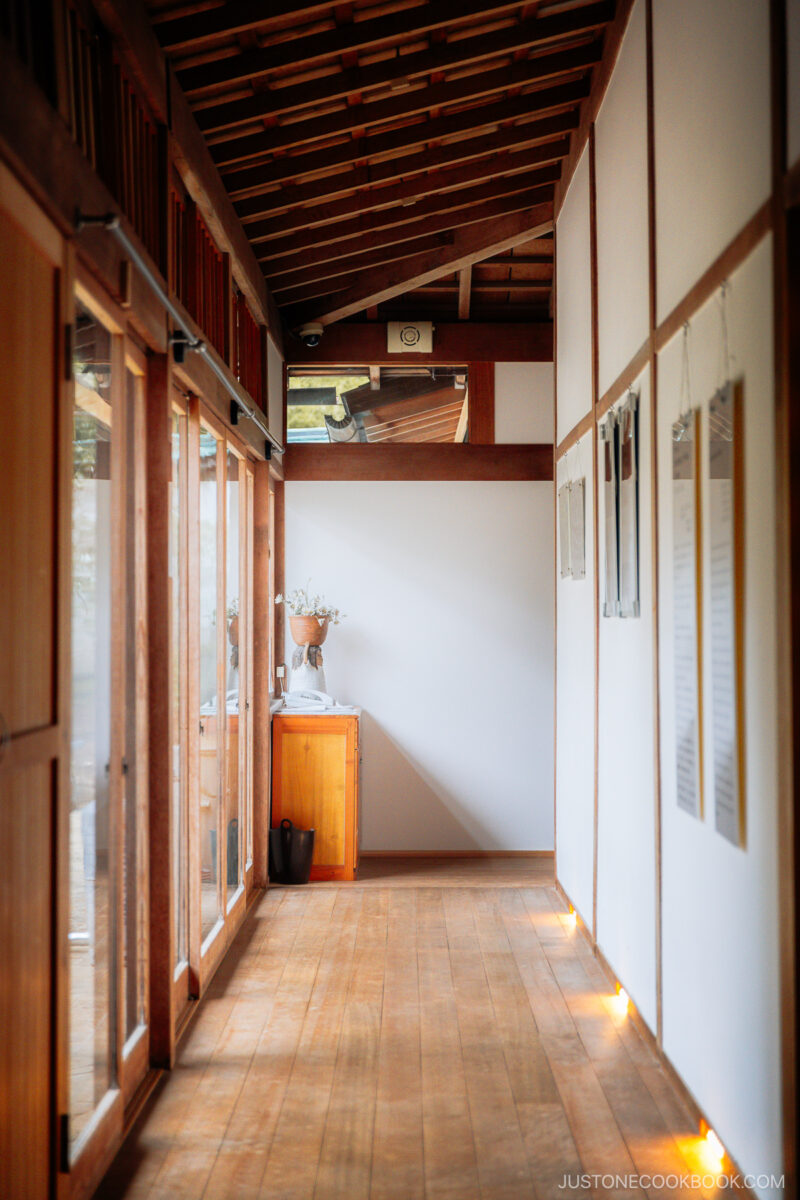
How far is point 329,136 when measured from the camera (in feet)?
13.7

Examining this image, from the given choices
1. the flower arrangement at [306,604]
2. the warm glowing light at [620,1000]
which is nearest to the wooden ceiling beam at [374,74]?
Result: the flower arrangement at [306,604]

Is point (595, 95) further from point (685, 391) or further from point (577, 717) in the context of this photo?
point (577, 717)

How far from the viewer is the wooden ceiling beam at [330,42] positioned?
3486 mm

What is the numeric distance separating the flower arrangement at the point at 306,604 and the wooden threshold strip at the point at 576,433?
5.75 feet

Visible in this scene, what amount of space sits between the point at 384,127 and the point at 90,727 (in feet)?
10.3

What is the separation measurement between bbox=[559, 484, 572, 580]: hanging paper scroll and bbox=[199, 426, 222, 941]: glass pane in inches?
69.5

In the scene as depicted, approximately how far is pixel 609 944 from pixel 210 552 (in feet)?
7.52

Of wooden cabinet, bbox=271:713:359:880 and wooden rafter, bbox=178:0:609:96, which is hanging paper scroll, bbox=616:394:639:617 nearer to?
wooden rafter, bbox=178:0:609:96

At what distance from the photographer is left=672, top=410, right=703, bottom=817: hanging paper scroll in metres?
2.70

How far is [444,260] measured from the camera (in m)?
5.56

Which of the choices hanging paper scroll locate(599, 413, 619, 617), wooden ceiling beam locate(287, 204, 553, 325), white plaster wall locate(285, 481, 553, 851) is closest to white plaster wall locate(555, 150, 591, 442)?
wooden ceiling beam locate(287, 204, 553, 325)

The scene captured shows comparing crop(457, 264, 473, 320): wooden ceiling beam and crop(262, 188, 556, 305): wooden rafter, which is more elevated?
crop(262, 188, 556, 305): wooden rafter

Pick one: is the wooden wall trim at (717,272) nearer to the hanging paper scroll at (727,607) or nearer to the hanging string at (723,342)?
the hanging string at (723,342)

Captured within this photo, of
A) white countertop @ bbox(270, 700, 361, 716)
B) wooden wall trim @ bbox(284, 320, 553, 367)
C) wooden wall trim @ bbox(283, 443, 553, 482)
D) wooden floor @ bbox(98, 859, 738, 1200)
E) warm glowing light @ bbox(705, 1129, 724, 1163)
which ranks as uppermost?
wooden wall trim @ bbox(284, 320, 553, 367)
